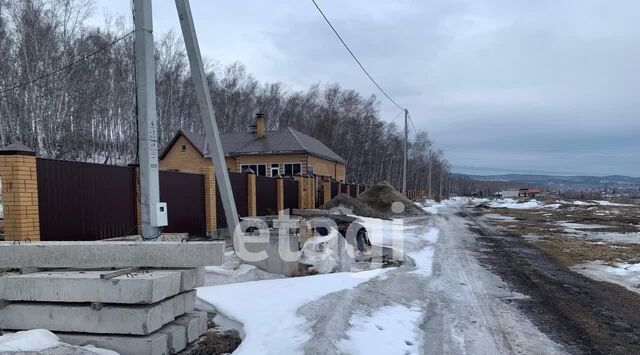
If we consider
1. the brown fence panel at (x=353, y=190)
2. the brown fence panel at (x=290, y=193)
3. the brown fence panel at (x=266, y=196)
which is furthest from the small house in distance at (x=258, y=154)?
the brown fence panel at (x=266, y=196)

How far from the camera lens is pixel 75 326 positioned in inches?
167

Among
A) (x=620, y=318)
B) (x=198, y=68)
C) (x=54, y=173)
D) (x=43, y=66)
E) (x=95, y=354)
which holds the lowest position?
(x=620, y=318)

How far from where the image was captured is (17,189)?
6.47 m

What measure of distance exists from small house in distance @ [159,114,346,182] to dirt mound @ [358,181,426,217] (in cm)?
591

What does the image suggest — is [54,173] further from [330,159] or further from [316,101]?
[316,101]

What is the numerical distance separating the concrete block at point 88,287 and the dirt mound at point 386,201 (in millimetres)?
24886

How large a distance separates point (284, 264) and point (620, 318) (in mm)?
5220

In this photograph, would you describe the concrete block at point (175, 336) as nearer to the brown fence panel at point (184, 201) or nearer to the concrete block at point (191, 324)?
the concrete block at point (191, 324)

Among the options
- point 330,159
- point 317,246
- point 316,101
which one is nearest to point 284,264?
point 317,246

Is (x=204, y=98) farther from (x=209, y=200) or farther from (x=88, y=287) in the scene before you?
(x=209, y=200)

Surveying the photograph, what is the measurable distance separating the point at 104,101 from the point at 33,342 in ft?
124

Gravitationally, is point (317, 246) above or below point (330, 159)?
below

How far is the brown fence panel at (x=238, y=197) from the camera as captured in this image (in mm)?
14305

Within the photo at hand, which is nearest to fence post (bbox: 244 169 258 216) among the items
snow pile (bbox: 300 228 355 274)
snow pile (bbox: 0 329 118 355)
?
snow pile (bbox: 300 228 355 274)
